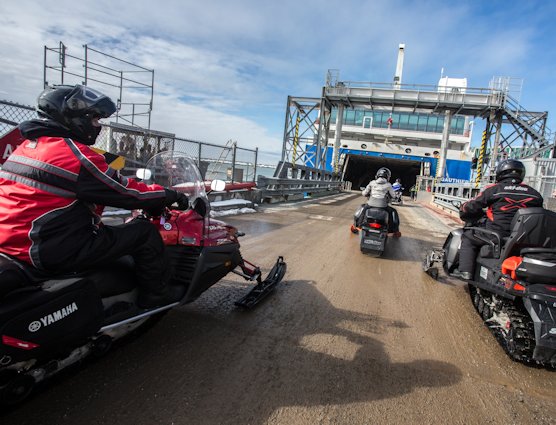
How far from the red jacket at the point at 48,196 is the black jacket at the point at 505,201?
4081 millimetres

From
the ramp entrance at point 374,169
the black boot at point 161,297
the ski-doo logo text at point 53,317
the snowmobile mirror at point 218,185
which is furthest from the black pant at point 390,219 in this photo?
the ramp entrance at point 374,169

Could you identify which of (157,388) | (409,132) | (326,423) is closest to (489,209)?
(326,423)

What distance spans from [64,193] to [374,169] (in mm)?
47471

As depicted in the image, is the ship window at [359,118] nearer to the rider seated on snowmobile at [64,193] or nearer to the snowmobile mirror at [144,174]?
the snowmobile mirror at [144,174]

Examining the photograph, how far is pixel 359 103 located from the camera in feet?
90.7

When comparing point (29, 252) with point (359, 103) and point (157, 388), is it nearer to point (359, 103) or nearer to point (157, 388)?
point (157, 388)

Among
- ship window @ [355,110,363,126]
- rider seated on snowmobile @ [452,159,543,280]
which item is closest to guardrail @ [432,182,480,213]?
rider seated on snowmobile @ [452,159,543,280]

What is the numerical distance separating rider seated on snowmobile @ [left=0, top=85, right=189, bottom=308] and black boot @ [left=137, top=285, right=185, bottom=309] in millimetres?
393

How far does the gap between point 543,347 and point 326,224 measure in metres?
7.74

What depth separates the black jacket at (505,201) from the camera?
4.07 m

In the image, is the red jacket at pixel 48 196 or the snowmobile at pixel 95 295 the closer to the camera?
the snowmobile at pixel 95 295

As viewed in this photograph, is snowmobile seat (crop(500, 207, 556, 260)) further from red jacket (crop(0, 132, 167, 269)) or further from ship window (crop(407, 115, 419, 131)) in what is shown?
ship window (crop(407, 115, 419, 131))

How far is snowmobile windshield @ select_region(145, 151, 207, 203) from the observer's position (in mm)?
3361

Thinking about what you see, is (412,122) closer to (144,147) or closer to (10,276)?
(144,147)
